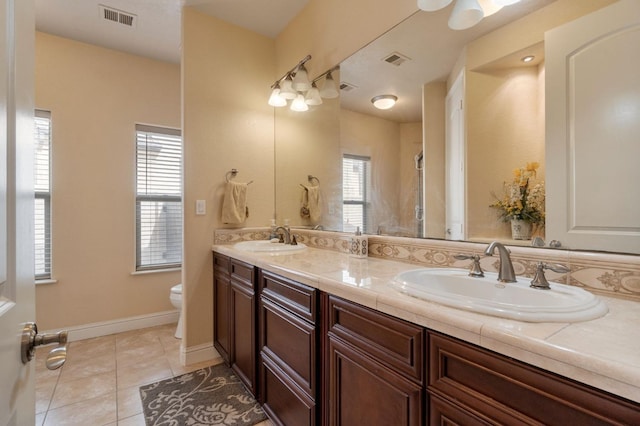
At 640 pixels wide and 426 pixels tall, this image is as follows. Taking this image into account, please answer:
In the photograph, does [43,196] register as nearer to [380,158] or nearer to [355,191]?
[355,191]

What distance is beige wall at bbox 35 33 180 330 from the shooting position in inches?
102

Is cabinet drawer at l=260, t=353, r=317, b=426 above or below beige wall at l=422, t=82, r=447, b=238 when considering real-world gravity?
below

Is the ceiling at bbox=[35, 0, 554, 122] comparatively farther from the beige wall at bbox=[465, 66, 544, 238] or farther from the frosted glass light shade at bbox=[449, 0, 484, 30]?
the beige wall at bbox=[465, 66, 544, 238]

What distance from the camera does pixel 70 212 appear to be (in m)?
2.64

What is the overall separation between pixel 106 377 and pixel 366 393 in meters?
2.05

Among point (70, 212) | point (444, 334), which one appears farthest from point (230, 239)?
point (444, 334)

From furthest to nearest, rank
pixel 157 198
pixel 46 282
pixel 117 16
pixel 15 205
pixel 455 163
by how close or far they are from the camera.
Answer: pixel 157 198
pixel 46 282
pixel 117 16
pixel 455 163
pixel 15 205

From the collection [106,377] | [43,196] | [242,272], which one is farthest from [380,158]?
[43,196]

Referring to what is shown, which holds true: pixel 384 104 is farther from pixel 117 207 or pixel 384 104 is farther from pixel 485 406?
pixel 117 207

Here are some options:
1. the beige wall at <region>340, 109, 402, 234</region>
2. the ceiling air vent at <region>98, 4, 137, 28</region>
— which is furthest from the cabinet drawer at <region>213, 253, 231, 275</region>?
the ceiling air vent at <region>98, 4, 137, 28</region>

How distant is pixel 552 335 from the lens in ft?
2.02

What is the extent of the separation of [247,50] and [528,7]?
214 centimetres

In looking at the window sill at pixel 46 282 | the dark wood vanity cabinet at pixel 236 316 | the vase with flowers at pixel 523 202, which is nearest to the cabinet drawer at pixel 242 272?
the dark wood vanity cabinet at pixel 236 316

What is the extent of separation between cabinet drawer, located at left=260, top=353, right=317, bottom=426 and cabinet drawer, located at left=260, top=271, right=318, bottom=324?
336 mm
